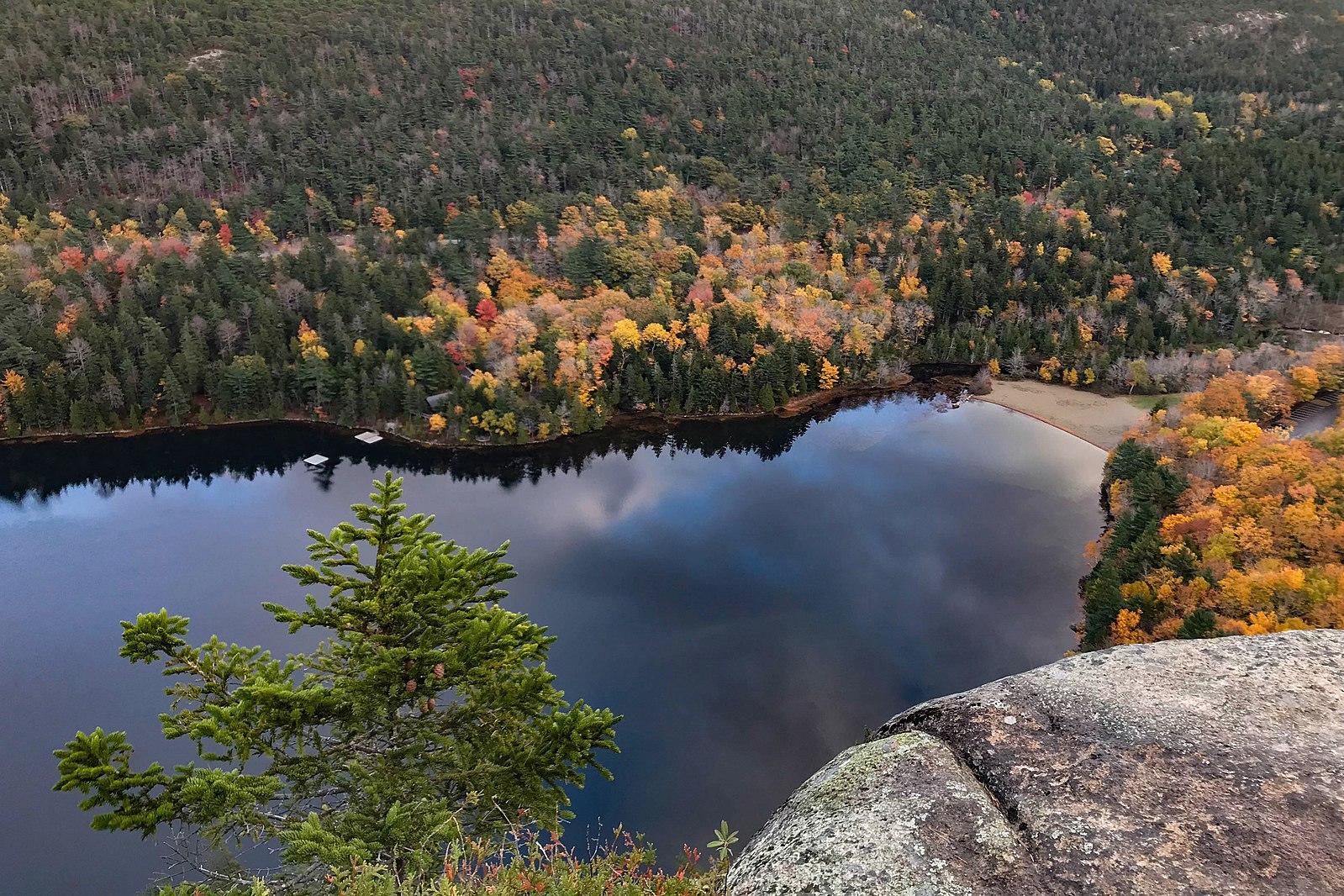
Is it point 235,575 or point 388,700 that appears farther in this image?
point 235,575

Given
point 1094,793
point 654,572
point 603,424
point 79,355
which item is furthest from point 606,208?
point 1094,793

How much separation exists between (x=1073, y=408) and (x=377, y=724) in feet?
265

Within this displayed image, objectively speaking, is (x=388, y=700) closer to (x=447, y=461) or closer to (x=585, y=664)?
(x=585, y=664)

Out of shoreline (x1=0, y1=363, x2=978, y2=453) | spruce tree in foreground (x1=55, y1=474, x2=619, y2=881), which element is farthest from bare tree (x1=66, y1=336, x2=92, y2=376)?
spruce tree in foreground (x1=55, y1=474, x2=619, y2=881)

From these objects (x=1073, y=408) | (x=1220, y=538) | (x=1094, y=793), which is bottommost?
(x=1220, y=538)

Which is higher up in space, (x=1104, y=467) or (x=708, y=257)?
(x=708, y=257)

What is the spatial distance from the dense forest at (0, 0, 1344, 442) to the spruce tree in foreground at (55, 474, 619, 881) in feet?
201

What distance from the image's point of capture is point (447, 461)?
68.6 m

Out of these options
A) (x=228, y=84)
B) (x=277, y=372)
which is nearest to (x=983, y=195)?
(x=277, y=372)

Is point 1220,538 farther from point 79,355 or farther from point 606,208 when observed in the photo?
point 79,355

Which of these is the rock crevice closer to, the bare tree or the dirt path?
the dirt path

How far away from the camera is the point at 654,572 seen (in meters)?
50.1

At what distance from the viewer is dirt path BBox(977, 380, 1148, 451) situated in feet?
238

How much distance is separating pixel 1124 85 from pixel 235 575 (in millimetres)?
172898
